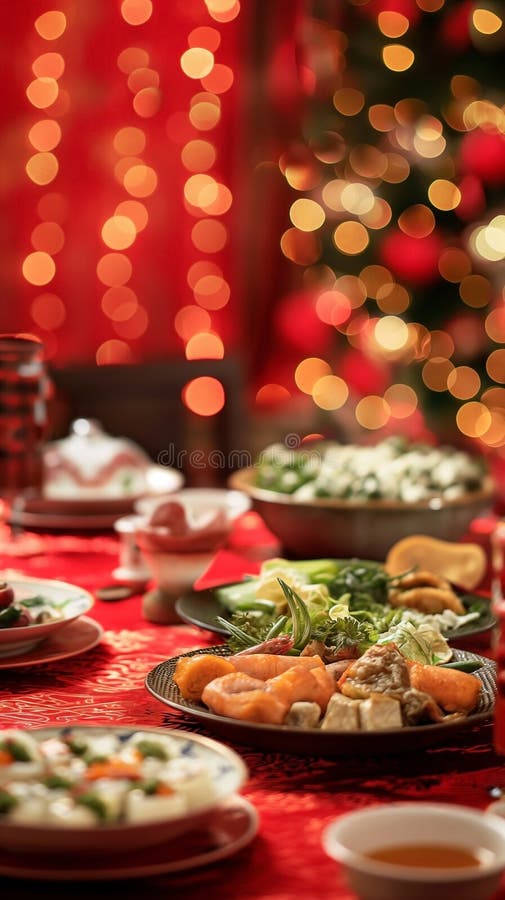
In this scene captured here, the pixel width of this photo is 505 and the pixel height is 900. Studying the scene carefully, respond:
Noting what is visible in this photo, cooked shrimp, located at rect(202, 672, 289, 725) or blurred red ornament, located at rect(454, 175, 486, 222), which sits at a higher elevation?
blurred red ornament, located at rect(454, 175, 486, 222)

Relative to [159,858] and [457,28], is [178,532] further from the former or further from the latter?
[457,28]

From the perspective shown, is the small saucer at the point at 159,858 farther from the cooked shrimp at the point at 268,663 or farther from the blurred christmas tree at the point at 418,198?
the blurred christmas tree at the point at 418,198

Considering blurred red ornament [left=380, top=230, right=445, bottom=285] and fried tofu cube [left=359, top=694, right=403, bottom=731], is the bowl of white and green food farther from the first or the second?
blurred red ornament [left=380, top=230, right=445, bottom=285]

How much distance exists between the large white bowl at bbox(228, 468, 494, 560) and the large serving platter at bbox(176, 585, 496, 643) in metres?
0.37

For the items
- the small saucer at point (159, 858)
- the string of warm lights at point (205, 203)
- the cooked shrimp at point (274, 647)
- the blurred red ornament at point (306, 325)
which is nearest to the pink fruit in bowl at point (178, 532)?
the cooked shrimp at point (274, 647)

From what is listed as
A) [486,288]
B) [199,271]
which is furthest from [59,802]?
[199,271]

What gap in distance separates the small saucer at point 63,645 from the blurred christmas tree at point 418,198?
2.83m

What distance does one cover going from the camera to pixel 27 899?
933mm

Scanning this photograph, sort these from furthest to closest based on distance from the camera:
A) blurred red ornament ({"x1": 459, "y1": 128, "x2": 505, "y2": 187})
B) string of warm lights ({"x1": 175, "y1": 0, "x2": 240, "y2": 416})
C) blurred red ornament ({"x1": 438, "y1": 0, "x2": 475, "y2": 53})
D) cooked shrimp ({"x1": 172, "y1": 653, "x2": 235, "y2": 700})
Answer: string of warm lights ({"x1": 175, "y1": 0, "x2": 240, "y2": 416}) < blurred red ornament ({"x1": 438, "y1": 0, "x2": 475, "y2": 53}) < blurred red ornament ({"x1": 459, "y1": 128, "x2": 505, "y2": 187}) < cooked shrimp ({"x1": 172, "y1": 653, "x2": 235, "y2": 700})

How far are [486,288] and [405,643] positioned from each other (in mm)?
3278

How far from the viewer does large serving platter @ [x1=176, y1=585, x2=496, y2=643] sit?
1.65m

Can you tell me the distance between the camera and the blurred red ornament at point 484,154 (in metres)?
4.10

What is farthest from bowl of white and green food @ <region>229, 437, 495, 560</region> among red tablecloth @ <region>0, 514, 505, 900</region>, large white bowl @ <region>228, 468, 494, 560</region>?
red tablecloth @ <region>0, 514, 505, 900</region>

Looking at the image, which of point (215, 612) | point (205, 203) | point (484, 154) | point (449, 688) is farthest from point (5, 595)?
point (205, 203)
